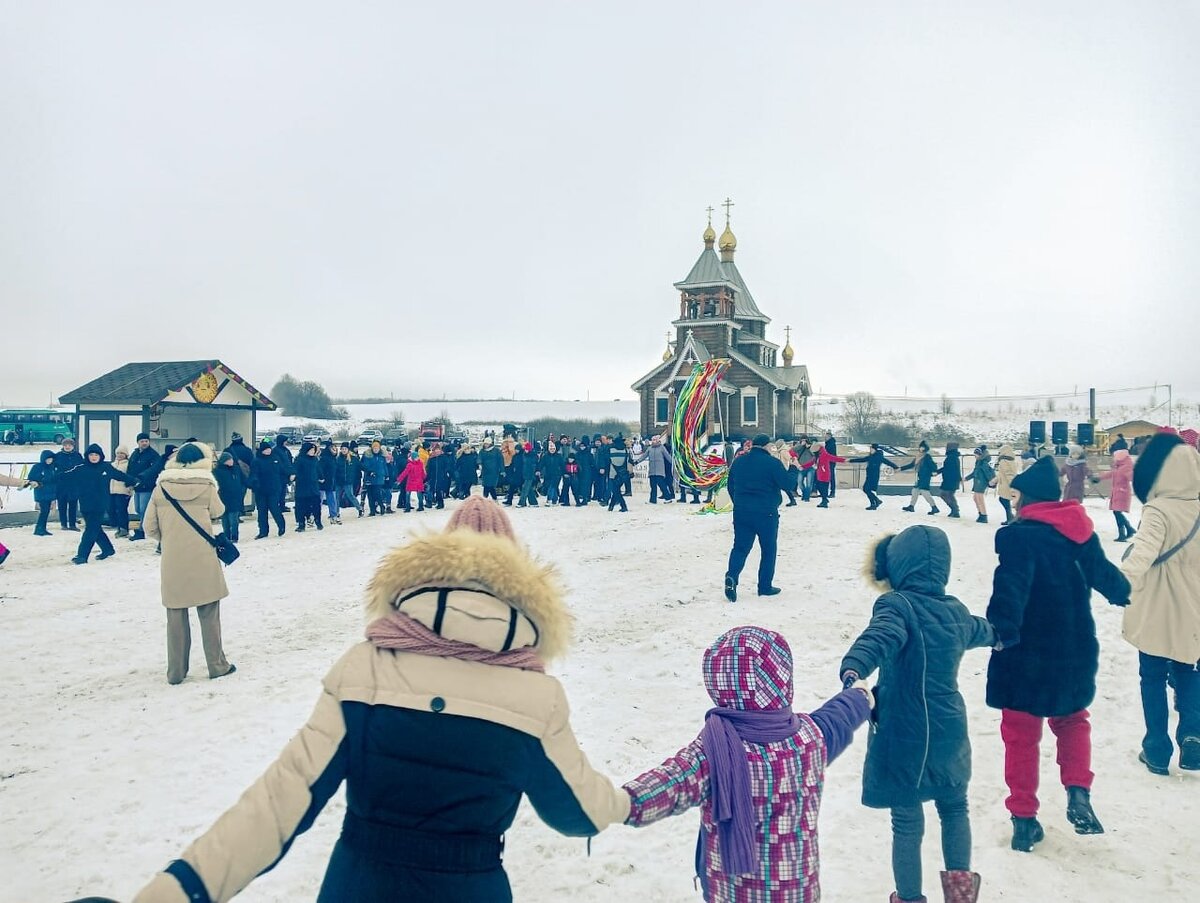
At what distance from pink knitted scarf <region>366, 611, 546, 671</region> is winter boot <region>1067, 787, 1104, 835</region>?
3.44 m

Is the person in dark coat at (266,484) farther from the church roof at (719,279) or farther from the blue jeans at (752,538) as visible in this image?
the church roof at (719,279)

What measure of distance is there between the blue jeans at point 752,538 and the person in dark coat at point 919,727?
565 cm

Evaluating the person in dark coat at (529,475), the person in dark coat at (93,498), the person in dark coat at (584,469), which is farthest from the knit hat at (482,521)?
the person in dark coat at (529,475)

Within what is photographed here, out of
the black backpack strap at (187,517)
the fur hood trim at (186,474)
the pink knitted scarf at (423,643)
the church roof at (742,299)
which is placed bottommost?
the black backpack strap at (187,517)

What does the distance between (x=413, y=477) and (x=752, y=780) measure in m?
17.2

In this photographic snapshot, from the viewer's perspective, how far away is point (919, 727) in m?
3.32

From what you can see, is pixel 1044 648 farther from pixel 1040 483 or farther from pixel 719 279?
pixel 719 279

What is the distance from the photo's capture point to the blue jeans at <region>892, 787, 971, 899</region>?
3355 millimetres

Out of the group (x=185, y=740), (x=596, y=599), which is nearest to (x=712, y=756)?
(x=185, y=740)

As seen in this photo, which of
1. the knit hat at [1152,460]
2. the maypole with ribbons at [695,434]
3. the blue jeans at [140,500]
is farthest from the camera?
the maypole with ribbons at [695,434]

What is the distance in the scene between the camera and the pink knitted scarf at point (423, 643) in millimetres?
2033

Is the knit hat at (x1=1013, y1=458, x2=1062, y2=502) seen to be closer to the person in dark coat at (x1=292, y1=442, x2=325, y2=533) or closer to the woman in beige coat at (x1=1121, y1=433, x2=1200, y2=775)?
the woman in beige coat at (x1=1121, y1=433, x2=1200, y2=775)

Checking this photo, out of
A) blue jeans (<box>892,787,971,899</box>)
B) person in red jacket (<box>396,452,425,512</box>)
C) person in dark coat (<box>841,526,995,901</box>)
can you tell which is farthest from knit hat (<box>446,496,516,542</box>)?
person in red jacket (<box>396,452,425,512</box>)

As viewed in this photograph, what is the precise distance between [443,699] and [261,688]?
512cm
